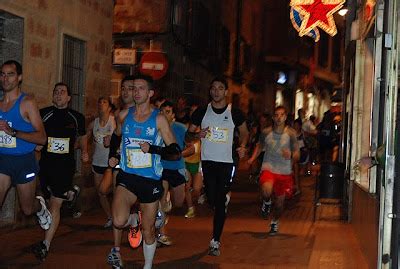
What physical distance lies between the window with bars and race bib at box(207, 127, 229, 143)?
407cm

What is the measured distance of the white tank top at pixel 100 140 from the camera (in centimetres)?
1297

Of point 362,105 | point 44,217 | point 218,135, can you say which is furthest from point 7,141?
point 362,105

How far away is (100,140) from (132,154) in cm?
471

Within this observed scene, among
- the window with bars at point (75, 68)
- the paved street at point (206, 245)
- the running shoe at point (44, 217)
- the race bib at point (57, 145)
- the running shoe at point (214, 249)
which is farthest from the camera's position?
the window with bars at point (75, 68)

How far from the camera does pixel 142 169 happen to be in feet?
27.7

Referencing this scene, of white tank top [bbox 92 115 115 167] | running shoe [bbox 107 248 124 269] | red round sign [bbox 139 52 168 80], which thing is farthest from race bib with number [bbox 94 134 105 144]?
red round sign [bbox 139 52 168 80]

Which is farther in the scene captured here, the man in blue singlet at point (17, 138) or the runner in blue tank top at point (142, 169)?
the man in blue singlet at point (17, 138)

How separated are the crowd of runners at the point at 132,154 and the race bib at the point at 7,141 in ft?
0.03

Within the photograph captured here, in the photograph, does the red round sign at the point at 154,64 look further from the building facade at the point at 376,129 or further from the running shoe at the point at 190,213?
the running shoe at the point at 190,213

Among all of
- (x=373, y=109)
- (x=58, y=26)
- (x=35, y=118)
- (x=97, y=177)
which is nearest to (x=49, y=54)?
(x=58, y=26)

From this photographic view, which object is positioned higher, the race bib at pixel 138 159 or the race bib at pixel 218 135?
the race bib at pixel 218 135

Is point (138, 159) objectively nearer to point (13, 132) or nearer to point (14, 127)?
point (13, 132)

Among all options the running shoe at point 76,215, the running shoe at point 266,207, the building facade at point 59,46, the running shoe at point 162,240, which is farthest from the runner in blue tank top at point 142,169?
the running shoe at point 76,215

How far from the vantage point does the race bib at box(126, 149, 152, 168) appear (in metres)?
8.41
